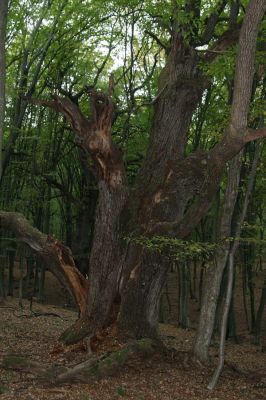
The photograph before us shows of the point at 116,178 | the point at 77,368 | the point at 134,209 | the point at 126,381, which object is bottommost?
the point at 126,381

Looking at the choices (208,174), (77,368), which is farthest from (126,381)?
(208,174)

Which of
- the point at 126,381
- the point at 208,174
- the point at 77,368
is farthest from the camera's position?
the point at 208,174

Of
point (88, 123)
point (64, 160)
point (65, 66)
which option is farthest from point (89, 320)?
point (64, 160)

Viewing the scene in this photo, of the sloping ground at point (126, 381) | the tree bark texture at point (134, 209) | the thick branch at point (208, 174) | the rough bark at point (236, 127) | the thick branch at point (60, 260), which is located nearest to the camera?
the sloping ground at point (126, 381)

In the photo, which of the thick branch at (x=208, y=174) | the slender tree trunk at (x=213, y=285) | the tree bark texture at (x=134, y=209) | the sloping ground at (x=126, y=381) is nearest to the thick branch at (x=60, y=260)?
the tree bark texture at (x=134, y=209)

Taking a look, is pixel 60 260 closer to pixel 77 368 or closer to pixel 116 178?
pixel 116 178

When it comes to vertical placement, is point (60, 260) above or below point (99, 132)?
below

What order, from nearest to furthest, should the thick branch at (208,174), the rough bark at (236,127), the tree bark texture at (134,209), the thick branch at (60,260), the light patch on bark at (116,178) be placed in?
the rough bark at (236,127) < the thick branch at (208,174) < the tree bark texture at (134,209) < the light patch on bark at (116,178) < the thick branch at (60,260)

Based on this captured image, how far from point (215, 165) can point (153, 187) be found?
66.2 inches

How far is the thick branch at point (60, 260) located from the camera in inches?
385

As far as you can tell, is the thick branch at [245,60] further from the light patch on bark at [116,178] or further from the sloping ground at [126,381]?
the sloping ground at [126,381]

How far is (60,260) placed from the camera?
9781 mm

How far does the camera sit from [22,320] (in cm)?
1335

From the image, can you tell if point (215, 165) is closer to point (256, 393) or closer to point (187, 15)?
point (187, 15)
